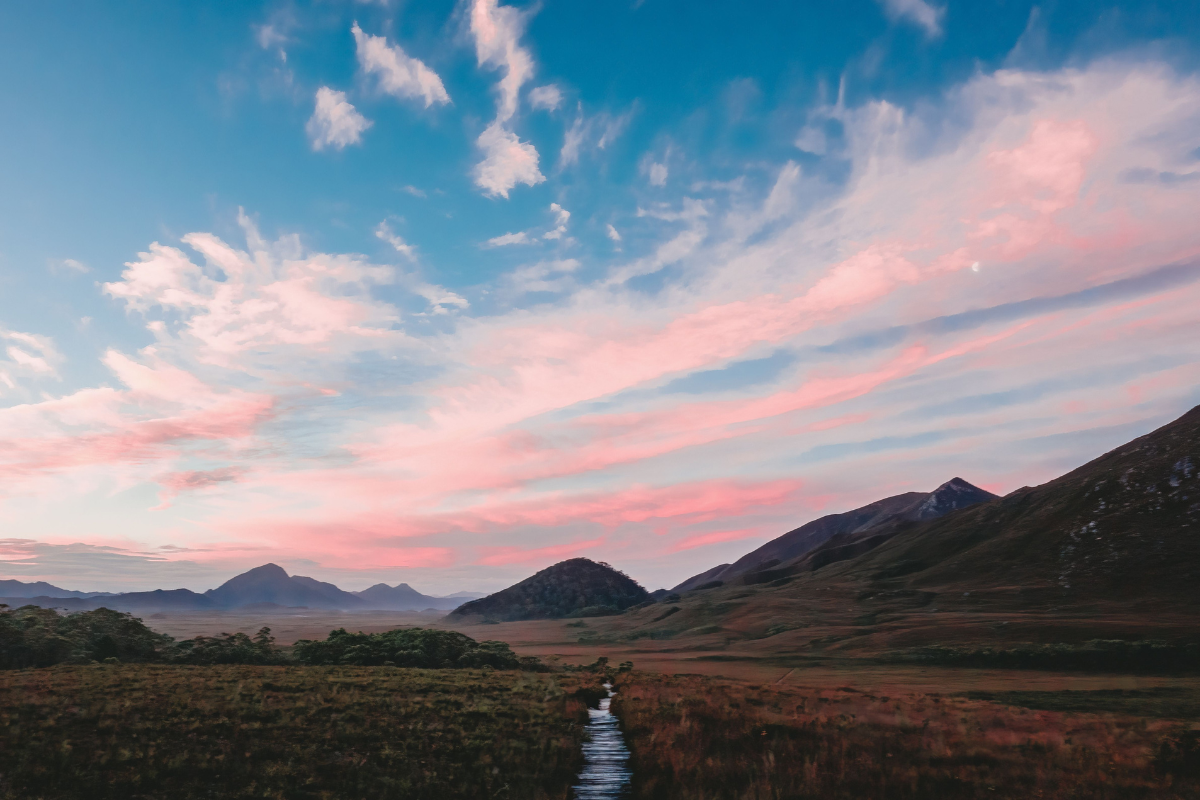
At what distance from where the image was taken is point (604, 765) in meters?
18.8

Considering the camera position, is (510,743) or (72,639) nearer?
(510,743)

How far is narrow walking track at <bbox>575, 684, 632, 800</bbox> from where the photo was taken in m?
16.3

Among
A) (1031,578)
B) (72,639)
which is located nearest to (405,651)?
(72,639)

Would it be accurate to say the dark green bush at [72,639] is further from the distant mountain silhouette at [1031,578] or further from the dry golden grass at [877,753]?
the distant mountain silhouette at [1031,578]

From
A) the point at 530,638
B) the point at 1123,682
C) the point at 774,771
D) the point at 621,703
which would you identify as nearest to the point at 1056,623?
the point at 1123,682

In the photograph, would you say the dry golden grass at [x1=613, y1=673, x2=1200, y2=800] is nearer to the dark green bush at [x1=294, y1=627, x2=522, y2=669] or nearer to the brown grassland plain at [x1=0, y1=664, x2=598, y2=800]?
the brown grassland plain at [x1=0, y1=664, x2=598, y2=800]

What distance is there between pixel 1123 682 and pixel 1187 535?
104 m

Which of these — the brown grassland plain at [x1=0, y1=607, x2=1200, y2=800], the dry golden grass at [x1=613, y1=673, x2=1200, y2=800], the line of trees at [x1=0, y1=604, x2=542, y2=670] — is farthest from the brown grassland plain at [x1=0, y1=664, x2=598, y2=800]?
the line of trees at [x1=0, y1=604, x2=542, y2=670]

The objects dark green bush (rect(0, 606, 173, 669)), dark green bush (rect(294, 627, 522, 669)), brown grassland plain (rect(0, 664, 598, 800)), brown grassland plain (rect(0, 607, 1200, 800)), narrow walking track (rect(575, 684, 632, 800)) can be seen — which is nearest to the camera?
brown grassland plain (rect(0, 664, 598, 800))

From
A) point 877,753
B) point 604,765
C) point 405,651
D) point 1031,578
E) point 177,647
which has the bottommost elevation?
point 405,651

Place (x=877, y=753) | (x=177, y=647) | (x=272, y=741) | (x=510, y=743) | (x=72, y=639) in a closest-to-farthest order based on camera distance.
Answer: (x=877, y=753) < (x=272, y=741) < (x=510, y=743) < (x=72, y=639) < (x=177, y=647)

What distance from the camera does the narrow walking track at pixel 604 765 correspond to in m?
16.3

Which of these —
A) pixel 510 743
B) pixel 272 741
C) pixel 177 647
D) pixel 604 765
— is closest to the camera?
pixel 604 765

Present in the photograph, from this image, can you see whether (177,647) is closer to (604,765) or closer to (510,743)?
(510,743)
